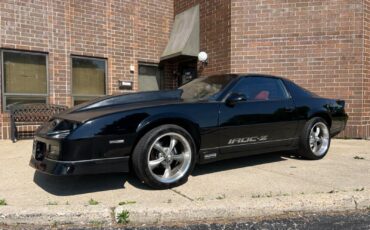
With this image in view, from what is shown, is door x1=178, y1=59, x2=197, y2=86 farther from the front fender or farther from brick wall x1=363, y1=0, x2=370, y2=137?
the front fender

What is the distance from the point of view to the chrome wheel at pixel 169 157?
13.2 ft

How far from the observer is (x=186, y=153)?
4.19m

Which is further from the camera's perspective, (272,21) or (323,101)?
(272,21)

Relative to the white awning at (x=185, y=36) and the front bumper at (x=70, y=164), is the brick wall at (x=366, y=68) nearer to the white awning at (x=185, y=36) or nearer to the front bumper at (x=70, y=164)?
the white awning at (x=185, y=36)

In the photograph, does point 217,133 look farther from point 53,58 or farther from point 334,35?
point 53,58

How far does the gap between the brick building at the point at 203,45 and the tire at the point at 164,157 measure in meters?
5.03

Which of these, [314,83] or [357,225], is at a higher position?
[314,83]

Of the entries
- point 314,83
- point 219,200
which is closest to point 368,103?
point 314,83

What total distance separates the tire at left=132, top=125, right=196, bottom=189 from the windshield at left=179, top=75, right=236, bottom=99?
79 centimetres

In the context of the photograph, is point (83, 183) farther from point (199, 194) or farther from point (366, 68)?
point (366, 68)

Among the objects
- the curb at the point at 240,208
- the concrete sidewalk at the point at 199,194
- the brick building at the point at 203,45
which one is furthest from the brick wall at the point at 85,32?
the curb at the point at 240,208

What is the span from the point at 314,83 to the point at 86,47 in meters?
5.83

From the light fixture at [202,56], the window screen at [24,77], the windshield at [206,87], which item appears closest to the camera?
the windshield at [206,87]

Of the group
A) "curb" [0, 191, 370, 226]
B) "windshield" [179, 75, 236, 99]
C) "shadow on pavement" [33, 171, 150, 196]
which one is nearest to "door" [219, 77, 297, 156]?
"windshield" [179, 75, 236, 99]
